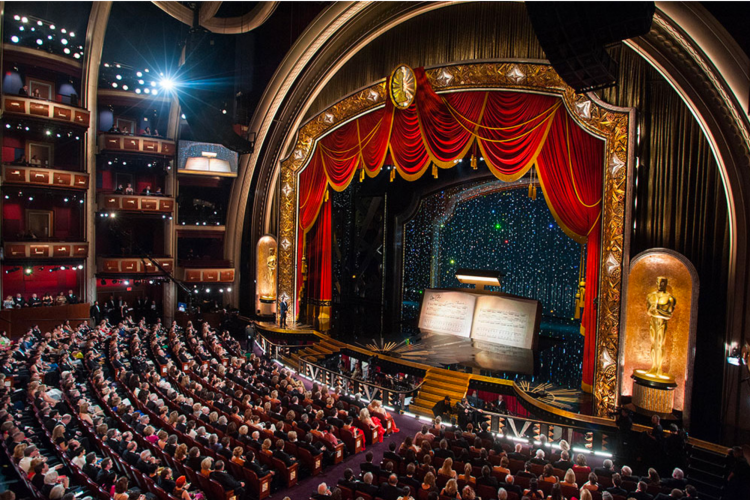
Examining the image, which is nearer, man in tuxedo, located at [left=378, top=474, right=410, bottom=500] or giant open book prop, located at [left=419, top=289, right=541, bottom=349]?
man in tuxedo, located at [left=378, top=474, right=410, bottom=500]

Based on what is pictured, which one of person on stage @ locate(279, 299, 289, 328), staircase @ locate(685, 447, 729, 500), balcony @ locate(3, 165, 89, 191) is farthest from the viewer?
person on stage @ locate(279, 299, 289, 328)

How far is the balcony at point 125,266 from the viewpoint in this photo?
66.5ft

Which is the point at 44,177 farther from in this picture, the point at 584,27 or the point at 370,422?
the point at 584,27

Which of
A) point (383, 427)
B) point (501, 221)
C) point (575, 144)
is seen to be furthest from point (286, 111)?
point (383, 427)

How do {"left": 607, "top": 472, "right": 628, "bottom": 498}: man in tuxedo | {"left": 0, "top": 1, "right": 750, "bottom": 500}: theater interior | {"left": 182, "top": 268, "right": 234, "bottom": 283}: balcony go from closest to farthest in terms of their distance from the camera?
1. {"left": 607, "top": 472, "right": 628, "bottom": 498}: man in tuxedo
2. {"left": 0, "top": 1, "right": 750, "bottom": 500}: theater interior
3. {"left": 182, "top": 268, "right": 234, "bottom": 283}: balcony

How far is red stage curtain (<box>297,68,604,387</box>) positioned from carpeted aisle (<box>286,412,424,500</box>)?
4653 mm

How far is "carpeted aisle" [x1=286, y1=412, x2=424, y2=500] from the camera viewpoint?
7820 mm

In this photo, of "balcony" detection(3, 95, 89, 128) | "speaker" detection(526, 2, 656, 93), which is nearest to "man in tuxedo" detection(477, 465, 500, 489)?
"speaker" detection(526, 2, 656, 93)

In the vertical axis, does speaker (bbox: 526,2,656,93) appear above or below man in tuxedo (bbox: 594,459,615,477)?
above

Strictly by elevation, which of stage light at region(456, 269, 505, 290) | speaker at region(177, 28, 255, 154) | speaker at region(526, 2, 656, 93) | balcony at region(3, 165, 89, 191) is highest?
Result: speaker at region(177, 28, 255, 154)

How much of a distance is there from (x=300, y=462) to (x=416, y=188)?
12.4m

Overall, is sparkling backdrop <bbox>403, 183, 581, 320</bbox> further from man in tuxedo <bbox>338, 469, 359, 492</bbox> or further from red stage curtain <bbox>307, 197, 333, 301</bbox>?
man in tuxedo <bbox>338, 469, 359, 492</bbox>

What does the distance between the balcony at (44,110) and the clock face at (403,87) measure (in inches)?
520

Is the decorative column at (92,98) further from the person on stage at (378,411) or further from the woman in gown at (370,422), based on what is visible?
the woman in gown at (370,422)
